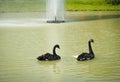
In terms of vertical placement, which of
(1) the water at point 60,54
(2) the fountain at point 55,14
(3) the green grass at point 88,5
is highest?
(3) the green grass at point 88,5

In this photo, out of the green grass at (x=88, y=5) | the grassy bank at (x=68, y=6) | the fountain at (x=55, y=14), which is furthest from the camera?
the green grass at (x=88, y=5)

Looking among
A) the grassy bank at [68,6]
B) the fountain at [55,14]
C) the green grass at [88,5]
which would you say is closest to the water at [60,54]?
the fountain at [55,14]

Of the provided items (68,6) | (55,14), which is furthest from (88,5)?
(55,14)

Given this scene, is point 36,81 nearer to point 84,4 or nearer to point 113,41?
point 113,41

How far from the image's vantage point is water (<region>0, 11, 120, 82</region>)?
393 inches

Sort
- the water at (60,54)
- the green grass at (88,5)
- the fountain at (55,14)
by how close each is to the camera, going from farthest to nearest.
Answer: the green grass at (88,5)
the fountain at (55,14)
the water at (60,54)

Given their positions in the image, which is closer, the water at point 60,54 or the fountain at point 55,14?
the water at point 60,54

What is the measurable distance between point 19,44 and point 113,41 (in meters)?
3.28

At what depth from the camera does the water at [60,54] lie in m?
9.98

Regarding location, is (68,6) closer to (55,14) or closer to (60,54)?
(55,14)

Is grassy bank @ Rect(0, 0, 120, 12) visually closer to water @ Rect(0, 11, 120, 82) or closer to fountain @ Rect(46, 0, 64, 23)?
fountain @ Rect(46, 0, 64, 23)

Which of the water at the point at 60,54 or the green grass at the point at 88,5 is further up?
the green grass at the point at 88,5

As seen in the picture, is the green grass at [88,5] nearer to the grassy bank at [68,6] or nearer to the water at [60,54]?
the grassy bank at [68,6]

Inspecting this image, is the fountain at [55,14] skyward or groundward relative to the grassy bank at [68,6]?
groundward
